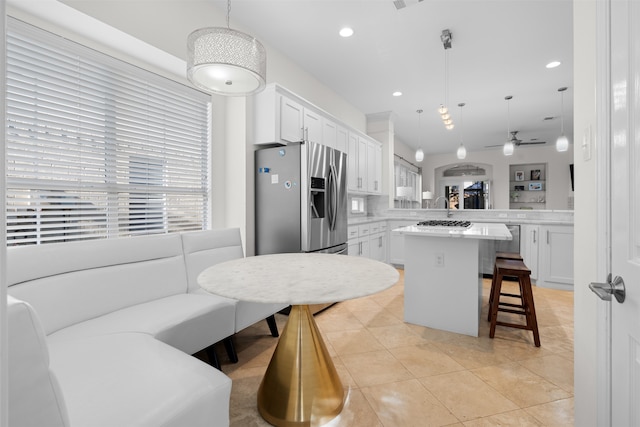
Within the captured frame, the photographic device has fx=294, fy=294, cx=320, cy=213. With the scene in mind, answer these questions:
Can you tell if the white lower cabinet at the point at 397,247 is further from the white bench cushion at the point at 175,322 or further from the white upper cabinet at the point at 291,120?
the white bench cushion at the point at 175,322

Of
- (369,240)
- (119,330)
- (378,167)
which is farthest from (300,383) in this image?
(378,167)

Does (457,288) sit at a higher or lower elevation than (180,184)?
lower

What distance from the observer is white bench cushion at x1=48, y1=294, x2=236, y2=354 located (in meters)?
1.51

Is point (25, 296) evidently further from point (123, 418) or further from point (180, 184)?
point (180, 184)

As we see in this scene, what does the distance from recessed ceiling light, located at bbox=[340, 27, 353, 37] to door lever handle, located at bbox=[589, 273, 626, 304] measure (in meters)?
3.00

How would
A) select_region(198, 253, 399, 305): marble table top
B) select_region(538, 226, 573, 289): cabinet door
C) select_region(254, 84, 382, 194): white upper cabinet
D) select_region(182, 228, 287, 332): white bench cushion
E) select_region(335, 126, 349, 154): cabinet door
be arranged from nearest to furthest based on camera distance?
select_region(198, 253, 399, 305): marble table top, select_region(182, 228, 287, 332): white bench cushion, select_region(254, 84, 382, 194): white upper cabinet, select_region(538, 226, 573, 289): cabinet door, select_region(335, 126, 349, 154): cabinet door

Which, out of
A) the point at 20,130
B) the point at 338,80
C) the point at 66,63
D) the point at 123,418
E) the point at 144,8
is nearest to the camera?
the point at 123,418

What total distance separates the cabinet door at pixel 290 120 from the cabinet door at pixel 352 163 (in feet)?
4.39

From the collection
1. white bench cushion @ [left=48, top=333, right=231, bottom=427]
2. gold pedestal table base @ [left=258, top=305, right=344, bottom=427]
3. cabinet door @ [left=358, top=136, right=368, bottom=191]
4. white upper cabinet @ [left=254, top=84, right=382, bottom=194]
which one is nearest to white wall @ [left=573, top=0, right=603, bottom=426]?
gold pedestal table base @ [left=258, top=305, right=344, bottom=427]

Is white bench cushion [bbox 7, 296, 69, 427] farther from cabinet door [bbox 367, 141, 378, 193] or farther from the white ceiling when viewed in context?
cabinet door [bbox 367, 141, 378, 193]

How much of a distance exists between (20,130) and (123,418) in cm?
192

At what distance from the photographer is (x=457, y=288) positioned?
2.50 metres

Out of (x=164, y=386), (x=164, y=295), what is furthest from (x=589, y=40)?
(x=164, y=295)

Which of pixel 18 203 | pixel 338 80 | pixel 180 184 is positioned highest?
pixel 338 80
